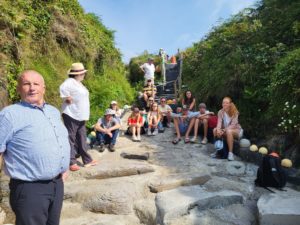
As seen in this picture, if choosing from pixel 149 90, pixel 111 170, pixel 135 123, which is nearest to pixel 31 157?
pixel 111 170

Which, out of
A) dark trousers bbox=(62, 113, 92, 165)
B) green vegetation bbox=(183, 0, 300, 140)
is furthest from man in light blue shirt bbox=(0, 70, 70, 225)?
green vegetation bbox=(183, 0, 300, 140)

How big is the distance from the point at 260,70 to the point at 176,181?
13.2 feet

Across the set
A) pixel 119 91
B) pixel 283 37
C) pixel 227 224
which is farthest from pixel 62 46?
pixel 227 224

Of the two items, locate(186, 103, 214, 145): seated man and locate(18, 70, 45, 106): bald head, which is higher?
locate(18, 70, 45, 106): bald head

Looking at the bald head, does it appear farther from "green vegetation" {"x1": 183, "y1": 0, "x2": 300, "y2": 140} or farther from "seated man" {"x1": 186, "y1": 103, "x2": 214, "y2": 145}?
"seated man" {"x1": 186, "y1": 103, "x2": 214, "y2": 145}

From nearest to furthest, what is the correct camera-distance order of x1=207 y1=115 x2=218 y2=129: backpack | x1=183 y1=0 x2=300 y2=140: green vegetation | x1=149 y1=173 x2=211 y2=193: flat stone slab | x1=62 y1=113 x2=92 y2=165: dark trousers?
x1=149 y1=173 x2=211 y2=193: flat stone slab → x1=62 y1=113 x2=92 y2=165: dark trousers → x1=183 y1=0 x2=300 y2=140: green vegetation → x1=207 y1=115 x2=218 y2=129: backpack

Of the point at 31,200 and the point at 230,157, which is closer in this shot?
the point at 31,200

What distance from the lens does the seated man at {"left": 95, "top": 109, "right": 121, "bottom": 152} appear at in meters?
7.79

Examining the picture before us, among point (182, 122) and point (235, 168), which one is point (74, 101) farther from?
point (182, 122)

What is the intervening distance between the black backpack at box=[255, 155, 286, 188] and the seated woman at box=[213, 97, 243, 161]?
1.53 metres

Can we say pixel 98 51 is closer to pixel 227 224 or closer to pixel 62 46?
pixel 62 46

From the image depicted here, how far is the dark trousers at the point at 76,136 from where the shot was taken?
19.4 ft

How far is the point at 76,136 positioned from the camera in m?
6.12

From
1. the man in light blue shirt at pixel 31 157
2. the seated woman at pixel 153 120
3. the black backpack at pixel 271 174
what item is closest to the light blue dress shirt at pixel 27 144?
the man in light blue shirt at pixel 31 157
